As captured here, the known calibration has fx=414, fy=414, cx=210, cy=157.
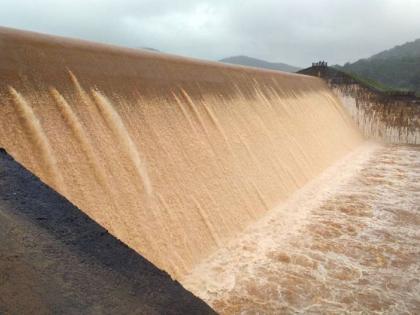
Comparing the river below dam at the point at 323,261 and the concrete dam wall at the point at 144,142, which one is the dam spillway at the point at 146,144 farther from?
the river below dam at the point at 323,261

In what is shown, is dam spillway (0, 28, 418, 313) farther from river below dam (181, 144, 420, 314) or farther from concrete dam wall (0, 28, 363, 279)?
river below dam (181, 144, 420, 314)

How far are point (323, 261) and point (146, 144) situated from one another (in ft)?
9.45

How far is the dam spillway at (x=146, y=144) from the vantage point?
4.49 m

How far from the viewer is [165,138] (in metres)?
6.13

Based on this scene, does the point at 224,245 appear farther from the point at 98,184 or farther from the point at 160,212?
the point at 98,184

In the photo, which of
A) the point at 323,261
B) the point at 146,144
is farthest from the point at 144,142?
the point at 323,261

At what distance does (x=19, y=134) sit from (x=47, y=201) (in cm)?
176

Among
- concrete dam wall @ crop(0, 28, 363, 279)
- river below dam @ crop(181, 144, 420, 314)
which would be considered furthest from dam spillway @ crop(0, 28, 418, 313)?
river below dam @ crop(181, 144, 420, 314)

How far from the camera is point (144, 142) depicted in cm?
570

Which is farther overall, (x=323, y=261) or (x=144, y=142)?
(x=144, y=142)

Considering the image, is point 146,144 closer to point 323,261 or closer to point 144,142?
point 144,142

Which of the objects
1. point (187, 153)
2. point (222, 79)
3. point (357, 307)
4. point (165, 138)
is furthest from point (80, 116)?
point (222, 79)

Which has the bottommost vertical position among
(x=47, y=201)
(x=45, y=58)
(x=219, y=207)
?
(x=219, y=207)

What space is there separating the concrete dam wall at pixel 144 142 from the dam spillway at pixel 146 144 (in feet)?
0.05
